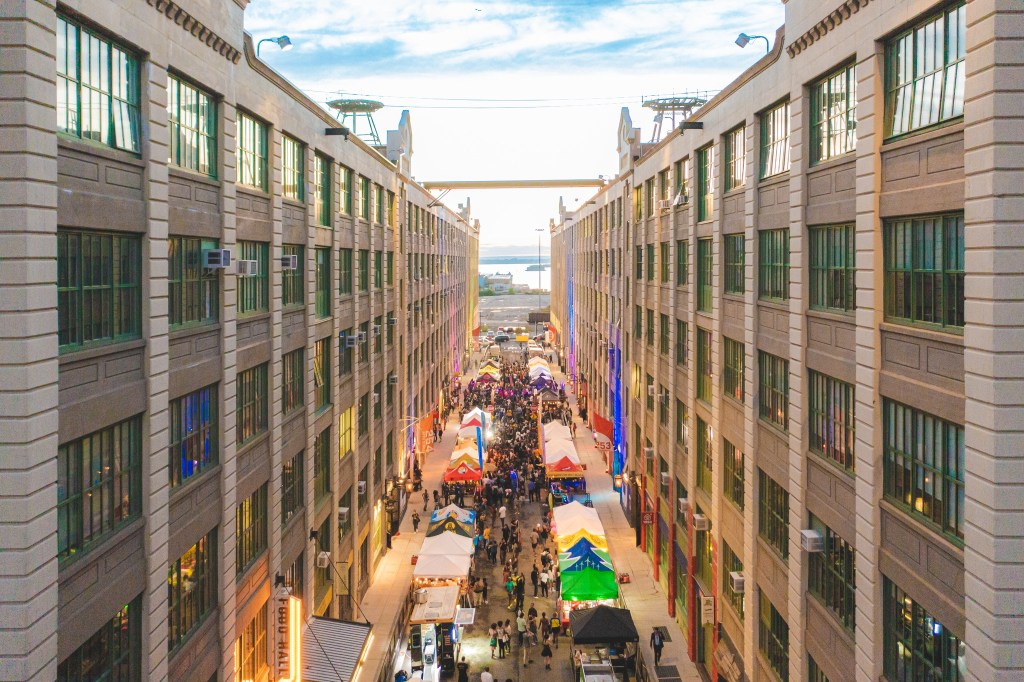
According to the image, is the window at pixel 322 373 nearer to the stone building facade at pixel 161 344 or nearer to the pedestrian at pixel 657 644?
the stone building facade at pixel 161 344

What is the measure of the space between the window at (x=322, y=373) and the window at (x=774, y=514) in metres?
13.0

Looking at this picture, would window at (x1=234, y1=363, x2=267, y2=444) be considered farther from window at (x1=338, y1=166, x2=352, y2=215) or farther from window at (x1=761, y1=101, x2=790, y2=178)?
window at (x1=761, y1=101, x2=790, y2=178)

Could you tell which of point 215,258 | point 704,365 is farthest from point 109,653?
point 704,365

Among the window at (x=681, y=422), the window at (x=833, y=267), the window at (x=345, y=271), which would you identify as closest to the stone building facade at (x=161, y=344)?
the window at (x=345, y=271)

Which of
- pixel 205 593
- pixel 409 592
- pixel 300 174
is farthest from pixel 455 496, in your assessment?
pixel 205 593

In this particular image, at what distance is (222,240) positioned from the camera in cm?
1565

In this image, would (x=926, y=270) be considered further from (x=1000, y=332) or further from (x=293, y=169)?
(x=293, y=169)

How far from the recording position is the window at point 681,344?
87.9 feet

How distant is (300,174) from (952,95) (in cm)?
1689

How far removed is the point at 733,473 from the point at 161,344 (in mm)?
15042

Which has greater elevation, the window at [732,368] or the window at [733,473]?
the window at [732,368]

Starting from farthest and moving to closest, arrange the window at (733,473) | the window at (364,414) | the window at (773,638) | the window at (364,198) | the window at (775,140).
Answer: the window at (364,198) < the window at (364,414) < the window at (733,473) < the window at (775,140) < the window at (773,638)

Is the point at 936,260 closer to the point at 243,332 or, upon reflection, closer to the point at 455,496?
the point at 243,332

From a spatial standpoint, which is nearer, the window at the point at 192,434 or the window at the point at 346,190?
the window at the point at 192,434
